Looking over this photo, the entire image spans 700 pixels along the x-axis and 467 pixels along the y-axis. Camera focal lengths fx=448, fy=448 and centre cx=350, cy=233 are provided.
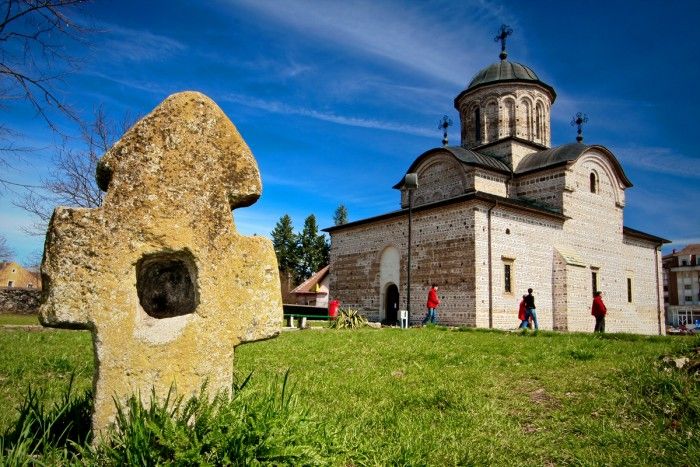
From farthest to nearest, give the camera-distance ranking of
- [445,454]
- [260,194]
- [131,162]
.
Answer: [445,454] < [260,194] < [131,162]

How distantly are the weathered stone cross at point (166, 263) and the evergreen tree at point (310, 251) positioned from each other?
49.4 m

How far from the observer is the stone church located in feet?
55.0

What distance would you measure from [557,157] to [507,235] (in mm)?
5996

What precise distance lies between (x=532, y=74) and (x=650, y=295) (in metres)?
13.3

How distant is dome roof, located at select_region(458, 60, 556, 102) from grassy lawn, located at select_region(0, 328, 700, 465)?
18.6 metres

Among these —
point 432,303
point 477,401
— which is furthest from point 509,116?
point 477,401

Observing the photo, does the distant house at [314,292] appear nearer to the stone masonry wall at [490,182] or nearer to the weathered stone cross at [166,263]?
the stone masonry wall at [490,182]

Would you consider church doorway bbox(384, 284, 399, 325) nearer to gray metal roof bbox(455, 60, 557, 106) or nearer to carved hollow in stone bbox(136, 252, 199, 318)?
gray metal roof bbox(455, 60, 557, 106)

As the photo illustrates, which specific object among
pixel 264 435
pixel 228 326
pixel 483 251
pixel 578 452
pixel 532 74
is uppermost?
pixel 532 74

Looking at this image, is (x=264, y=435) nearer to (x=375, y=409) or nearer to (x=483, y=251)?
(x=375, y=409)

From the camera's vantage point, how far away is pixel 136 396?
2.39m

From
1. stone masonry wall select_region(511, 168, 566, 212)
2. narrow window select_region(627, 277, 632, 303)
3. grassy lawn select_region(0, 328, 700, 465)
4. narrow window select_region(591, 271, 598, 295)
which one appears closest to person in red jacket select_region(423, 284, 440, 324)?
stone masonry wall select_region(511, 168, 566, 212)

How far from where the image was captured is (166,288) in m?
2.86

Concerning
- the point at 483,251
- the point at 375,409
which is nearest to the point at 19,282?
the point at 483,251
